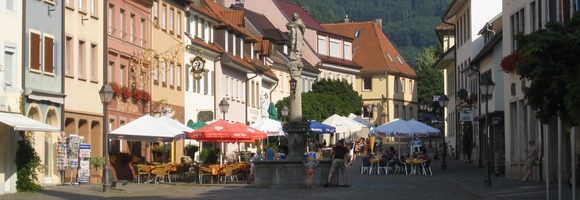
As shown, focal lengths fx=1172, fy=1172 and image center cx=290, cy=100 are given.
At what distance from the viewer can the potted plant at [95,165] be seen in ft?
133

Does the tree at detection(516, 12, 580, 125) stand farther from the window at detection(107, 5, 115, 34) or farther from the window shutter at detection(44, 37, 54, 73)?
the window at detection(107, 5, 115, 34)

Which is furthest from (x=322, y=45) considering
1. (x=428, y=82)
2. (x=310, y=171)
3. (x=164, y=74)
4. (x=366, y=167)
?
(x=310, y=171)

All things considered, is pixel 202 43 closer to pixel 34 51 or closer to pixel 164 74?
pixel 164 74

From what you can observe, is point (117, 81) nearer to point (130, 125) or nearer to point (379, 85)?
point (130, 125)

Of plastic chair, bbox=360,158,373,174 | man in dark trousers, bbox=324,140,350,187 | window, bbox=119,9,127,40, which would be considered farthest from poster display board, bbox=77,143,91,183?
plastic chair, bbox=360,158,373,174

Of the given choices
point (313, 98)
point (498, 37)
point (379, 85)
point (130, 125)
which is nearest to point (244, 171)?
point (130, 125)

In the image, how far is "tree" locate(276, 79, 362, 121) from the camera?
85.4 metres

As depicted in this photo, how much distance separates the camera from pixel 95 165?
4081 centimetres

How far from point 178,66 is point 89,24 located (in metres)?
13.7

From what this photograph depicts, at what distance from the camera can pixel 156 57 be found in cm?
4944

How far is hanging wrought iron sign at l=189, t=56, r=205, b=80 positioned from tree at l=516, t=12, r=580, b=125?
29037 mm

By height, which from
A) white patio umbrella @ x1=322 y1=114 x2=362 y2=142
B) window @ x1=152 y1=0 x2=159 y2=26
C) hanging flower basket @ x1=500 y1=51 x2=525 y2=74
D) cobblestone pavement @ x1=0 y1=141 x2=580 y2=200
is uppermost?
window @ x1=152 y1=0 x2=159 y2=26

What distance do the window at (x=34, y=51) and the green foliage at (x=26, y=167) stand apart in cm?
Answer: 262

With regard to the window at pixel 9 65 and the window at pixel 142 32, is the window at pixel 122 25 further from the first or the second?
the window at pixel 9 65
